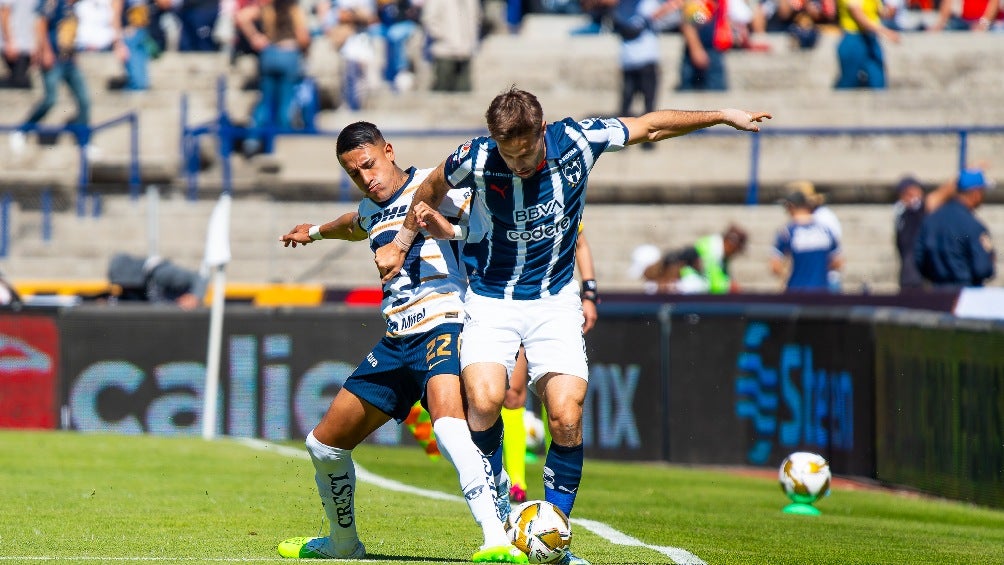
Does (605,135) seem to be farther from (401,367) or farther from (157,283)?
(157,283)

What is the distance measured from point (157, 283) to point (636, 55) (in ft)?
22.9

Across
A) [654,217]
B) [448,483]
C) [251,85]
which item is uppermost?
[251,85]

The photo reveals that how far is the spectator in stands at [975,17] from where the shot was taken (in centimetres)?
2473

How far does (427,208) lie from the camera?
777cm

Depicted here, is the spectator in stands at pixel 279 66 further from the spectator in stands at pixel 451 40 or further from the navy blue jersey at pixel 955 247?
the navy blue jersey at pixel 955 247

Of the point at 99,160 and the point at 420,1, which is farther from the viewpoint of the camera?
the point at 420,1

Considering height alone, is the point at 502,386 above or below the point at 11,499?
above

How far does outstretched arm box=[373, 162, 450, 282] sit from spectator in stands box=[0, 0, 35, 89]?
61.3 feet

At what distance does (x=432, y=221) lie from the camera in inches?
307

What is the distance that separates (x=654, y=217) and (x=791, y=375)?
269 inches

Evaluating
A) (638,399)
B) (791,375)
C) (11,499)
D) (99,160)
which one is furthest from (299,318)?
(99,160)

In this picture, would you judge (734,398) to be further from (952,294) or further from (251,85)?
(251,85)

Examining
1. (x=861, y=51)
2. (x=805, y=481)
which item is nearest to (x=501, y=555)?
(x=805, y=481)

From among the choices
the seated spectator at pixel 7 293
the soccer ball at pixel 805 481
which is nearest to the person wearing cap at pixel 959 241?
the soccer ball at pixel 805 481
